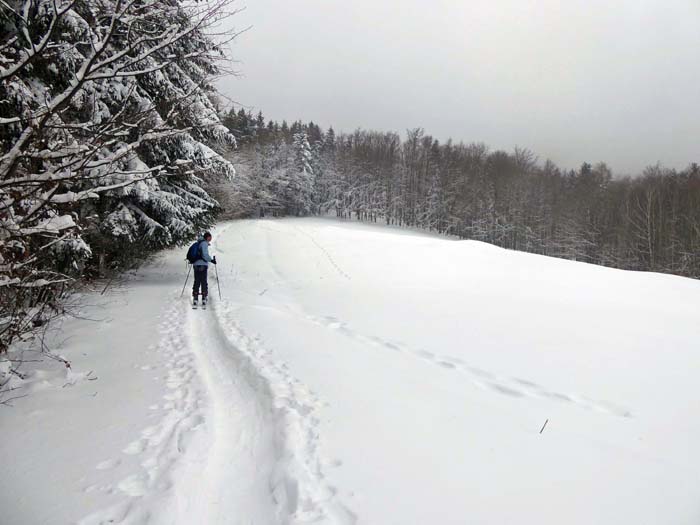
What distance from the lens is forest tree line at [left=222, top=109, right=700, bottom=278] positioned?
44688mm

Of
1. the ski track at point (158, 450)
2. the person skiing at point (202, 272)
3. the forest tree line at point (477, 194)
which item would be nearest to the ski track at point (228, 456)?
the ski track at point (158, 450)

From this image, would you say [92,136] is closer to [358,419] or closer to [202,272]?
[358,419]

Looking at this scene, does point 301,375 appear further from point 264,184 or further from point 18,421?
point 264,184

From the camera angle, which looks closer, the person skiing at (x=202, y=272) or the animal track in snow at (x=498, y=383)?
the animal track in snow at (x=498, y=383)

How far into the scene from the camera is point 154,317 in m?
8.47

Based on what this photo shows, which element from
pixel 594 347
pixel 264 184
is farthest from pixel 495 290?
pixel 264 184

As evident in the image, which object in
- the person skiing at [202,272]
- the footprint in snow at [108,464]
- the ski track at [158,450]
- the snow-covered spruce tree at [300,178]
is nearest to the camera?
the ski track at [158,450]

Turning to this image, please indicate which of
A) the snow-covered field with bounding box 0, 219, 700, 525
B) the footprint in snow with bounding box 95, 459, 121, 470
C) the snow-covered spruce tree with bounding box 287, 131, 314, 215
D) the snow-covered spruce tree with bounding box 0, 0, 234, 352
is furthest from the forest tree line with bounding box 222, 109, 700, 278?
the footprint in snow with bounding box 95, 459, 121, 470

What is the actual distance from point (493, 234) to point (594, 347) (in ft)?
181

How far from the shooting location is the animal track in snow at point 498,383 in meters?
4.78

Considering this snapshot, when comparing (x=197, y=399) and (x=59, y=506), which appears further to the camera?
(x=197, y=399)

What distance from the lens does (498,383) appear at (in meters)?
5.44

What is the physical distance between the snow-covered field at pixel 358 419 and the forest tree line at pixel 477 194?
34.9 m

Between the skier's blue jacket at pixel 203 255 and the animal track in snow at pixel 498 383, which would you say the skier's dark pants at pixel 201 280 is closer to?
the skier's blue jacket at pixel 203 255
